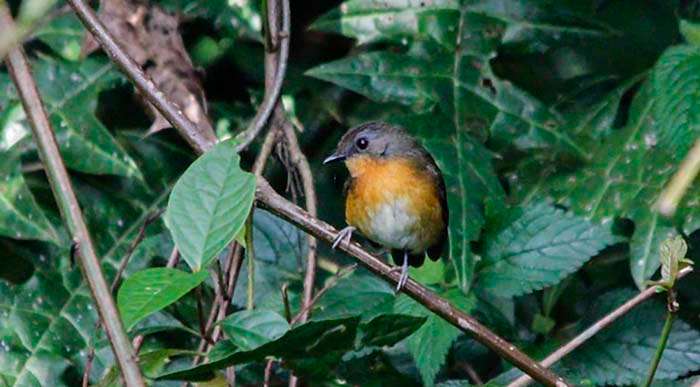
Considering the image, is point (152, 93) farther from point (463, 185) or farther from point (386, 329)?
point (463, 185)

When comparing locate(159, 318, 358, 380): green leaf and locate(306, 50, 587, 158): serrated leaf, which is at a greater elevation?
locate(159, 318, 358, 380): green leaf

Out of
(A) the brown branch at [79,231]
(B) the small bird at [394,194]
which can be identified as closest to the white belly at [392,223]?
(B) the small bird at [394,194]

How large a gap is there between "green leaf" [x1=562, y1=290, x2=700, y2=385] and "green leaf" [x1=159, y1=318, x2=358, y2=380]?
1.22 m

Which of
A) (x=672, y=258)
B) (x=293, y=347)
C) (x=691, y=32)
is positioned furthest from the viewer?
(x=691, y=32)

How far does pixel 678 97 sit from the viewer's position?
317 centimetres

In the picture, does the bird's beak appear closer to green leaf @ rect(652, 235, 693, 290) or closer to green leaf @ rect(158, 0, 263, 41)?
green leaf @ rect(158, 0, 263, 41)

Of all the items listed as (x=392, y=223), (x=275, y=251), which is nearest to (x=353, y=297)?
(x=275, y=251)

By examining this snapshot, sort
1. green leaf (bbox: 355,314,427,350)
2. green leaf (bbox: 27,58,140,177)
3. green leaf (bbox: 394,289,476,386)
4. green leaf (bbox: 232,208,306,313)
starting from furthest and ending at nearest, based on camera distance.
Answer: green leaf (bbox: 27,58,140,177)
green leaf (bbox: 232,208,306,313)
green leaf (bbox: 394,289,476,386)
green leaf (bbox: 355,314,427,350)

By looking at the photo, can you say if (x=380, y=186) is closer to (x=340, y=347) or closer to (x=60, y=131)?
(x=60, y=131)

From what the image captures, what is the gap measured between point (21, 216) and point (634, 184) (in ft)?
6.38

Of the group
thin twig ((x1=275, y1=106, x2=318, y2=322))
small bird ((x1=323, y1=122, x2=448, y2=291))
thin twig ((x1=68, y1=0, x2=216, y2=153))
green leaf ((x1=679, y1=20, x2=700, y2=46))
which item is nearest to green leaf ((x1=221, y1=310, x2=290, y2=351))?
thin twig ((x1=68, y1=0, x2=216, y2=153))

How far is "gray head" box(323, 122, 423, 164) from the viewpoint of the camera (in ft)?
12.8

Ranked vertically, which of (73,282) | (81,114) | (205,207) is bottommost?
(73,282)

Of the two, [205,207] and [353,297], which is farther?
[353,297]
